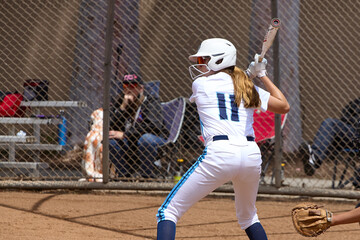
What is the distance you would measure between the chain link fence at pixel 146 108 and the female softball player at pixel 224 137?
9.30 feet

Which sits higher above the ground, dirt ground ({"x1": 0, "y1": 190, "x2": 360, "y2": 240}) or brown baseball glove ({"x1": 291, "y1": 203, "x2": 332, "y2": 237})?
brown baseball glove ({"x1": 291, "y1": 203, "x2": 332, "y2": 237})

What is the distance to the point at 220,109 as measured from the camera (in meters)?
3.71

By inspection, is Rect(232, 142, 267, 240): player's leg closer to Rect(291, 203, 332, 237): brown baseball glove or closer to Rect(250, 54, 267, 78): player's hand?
Rect(291, 203, 332, 237): brown baseball glove

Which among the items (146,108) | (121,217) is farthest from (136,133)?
(121,217)

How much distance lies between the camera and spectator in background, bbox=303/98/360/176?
24.7 feet

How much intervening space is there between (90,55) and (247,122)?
6480 mm

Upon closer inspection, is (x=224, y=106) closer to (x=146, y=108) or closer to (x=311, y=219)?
(x=311, y=219)

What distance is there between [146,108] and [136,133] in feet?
1.19

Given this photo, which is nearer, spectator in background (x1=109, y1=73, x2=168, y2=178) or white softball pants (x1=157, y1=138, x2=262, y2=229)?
white softball pants (x1=157, y1=138, x2=262, y2=229)

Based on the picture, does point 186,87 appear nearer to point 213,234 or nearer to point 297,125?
point 297,125

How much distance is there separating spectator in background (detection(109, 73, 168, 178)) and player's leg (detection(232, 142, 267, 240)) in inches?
139

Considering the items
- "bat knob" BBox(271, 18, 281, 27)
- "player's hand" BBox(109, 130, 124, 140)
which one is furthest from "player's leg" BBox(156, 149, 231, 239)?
"player's hand" BBox(109, 130, 124, 140)

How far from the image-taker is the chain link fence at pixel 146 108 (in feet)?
24.7

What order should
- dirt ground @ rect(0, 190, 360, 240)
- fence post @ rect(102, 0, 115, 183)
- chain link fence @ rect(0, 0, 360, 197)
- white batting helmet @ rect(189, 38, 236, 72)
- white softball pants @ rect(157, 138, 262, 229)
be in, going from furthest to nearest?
chain link fence @ rect(0, 0, 360, 197) → fence post @ rect(102, 0, 115, 183) → dirt ground @ rect(0, 190, 360, 240) → white batting helmet @ rect(189, 38, 236, 72) → white softball pants @ rect(157, 138, 262, 229)
